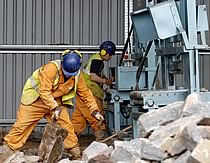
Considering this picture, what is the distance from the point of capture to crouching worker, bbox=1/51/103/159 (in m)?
6.97

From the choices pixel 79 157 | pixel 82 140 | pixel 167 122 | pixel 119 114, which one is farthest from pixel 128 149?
pixel 82 140

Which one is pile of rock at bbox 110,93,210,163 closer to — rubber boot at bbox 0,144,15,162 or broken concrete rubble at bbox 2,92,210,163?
broken concrete rubble at bbox 2,92,210,163

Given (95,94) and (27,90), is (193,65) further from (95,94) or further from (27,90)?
(95,94)

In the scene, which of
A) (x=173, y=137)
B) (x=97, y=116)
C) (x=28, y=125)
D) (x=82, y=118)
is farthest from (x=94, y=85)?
(x=173, y=137)

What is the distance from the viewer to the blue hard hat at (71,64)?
6873mm

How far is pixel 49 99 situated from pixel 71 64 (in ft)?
1.53

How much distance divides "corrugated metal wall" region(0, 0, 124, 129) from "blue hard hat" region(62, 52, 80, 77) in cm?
306

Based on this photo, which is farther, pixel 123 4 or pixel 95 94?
pixel 123 4

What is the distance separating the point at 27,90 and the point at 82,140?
234 cm

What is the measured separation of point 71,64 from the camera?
6.87 m

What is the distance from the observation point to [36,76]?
23.9 ft

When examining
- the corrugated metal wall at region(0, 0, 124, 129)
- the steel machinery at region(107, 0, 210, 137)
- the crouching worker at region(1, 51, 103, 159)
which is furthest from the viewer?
the corrugated metal wall at region(0, 0, 124, 129)

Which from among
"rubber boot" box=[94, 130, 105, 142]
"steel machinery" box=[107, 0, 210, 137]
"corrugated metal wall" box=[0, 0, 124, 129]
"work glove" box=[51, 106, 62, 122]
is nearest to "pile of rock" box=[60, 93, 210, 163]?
"steel machinery" box=[107, 0, 210, 137]

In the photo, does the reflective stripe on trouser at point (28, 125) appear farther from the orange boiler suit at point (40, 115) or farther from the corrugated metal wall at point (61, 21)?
the corrugated metal wall at point (61, 21)
